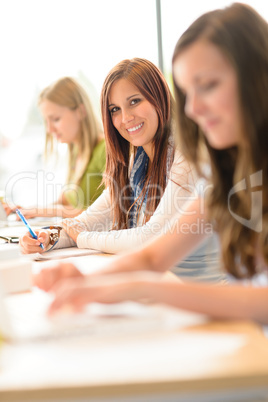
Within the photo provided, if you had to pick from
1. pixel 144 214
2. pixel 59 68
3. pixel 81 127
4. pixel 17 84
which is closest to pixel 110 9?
pixel 59 68

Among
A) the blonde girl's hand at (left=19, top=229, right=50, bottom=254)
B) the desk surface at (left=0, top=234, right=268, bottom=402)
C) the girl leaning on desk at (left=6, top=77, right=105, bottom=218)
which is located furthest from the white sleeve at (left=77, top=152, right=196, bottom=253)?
the girl leaning on desk at (left=6, top=77, right=105, bottom=218)

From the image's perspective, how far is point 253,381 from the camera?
0.56 meters

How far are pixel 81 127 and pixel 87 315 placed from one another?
207 centimetres

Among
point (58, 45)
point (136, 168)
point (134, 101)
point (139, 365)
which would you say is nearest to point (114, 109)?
point (134, 101)

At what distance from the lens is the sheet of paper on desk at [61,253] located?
1.44 meters

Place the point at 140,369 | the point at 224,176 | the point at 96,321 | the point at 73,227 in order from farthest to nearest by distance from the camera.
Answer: the point at 73,227, the point at 224,176, the point at 96,321, the point at 140,369

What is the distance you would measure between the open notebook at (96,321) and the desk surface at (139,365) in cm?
2

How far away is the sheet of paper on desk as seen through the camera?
144cm

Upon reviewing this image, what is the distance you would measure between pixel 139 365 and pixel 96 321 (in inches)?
6.6

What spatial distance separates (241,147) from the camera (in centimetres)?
98

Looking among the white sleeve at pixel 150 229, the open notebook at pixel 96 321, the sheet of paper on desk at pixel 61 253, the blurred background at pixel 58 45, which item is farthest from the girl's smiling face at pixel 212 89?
the blurred background at pixel 58 45

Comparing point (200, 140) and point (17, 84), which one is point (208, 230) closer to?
point (200, 140)

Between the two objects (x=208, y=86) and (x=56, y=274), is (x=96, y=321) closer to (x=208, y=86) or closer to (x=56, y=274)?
(x=56, y=274)

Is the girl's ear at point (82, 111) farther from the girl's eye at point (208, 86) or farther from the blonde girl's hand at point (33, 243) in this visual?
the girl's eye at point (208, 86)
